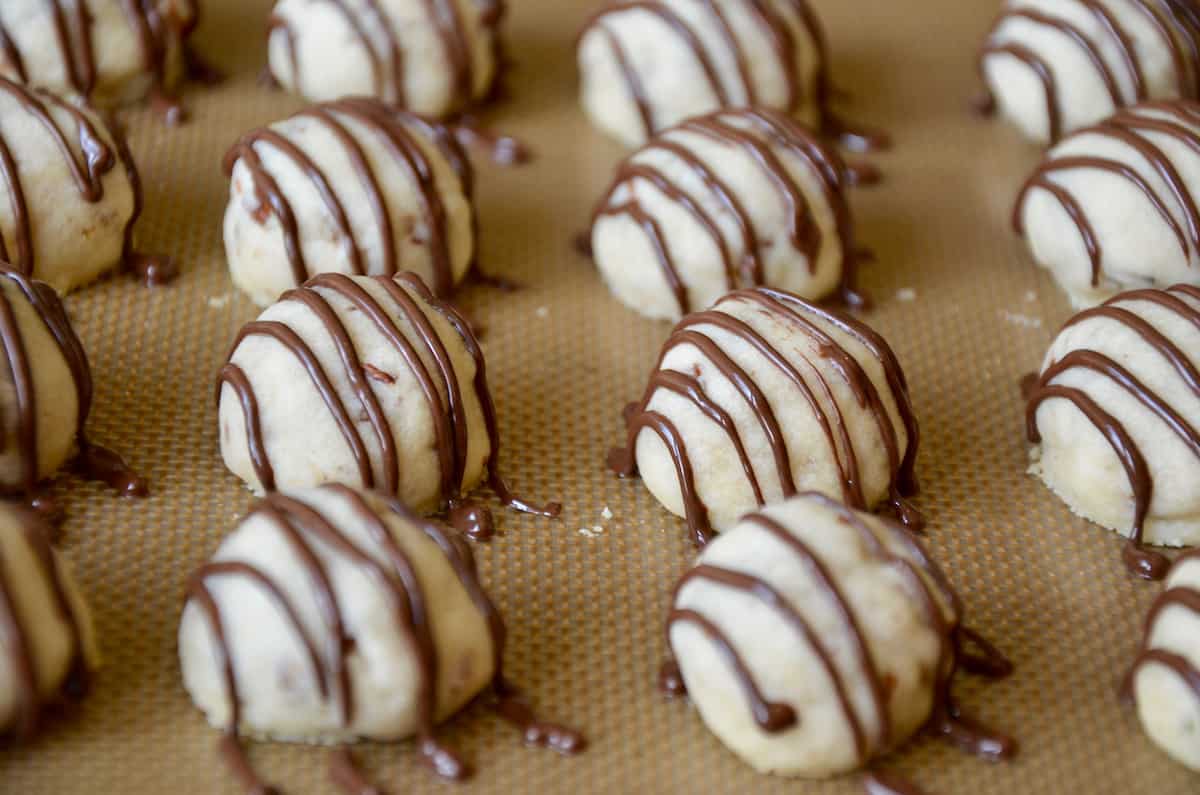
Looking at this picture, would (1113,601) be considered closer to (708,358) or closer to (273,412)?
(708,358)

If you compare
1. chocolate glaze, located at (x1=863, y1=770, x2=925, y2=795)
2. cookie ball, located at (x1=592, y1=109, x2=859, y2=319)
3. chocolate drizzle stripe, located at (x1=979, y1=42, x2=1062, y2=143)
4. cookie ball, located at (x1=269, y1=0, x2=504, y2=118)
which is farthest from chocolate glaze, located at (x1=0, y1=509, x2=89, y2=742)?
chocolate drizzle stripe, located at (x1=979, y1=42, x2=1062, y2=143)

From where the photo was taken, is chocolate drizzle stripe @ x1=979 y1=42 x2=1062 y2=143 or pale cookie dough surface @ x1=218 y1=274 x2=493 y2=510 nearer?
pale cookie dough surface @ x1=218 y1=274 x2=493 y2=510

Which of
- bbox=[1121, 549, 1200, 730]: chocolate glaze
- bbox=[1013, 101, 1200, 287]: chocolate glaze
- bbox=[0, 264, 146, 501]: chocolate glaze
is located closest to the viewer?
bbox=[1121, 549, 1200, 730]: chocolate glaze

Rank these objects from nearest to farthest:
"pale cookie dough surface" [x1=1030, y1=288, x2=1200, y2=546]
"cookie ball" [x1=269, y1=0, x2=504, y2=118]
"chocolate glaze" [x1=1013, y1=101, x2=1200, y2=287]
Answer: "pale cookie dough surface" [x1=1030, y1=288, x2=1200, y2=546], "chocolate glaze" [x1=1013, y1=101, x2=1200, y2=287], "cookie ball" [x1=269, y1=0, x2=504, y2=118]

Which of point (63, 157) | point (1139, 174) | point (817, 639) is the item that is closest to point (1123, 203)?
point (1139, 174)

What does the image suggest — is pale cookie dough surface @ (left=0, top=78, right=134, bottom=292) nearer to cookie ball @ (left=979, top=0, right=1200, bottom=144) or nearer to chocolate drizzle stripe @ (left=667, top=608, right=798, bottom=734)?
chocolate drizzle stripe @ (left=667, top=608, right=798, bottom=734)

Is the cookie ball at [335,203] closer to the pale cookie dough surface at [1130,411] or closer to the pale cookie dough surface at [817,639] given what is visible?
the pale cookie dough surface at [817,639]

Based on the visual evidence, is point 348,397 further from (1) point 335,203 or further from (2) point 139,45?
(2) point 139,45
